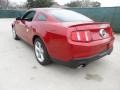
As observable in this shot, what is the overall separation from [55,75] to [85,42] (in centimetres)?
104

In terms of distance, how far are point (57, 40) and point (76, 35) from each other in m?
0.44

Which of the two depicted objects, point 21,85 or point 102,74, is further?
point 102,74

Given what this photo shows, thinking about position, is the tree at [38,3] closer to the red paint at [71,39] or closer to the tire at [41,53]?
the tire at [41,53]

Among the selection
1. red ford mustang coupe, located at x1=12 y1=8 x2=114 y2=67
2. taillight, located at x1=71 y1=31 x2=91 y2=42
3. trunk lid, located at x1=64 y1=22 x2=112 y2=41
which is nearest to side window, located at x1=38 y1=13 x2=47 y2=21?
red ford mustang coupe, located at x1=12 y1=8 x2=114 y2=67

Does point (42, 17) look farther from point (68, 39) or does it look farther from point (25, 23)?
point (68, 39)

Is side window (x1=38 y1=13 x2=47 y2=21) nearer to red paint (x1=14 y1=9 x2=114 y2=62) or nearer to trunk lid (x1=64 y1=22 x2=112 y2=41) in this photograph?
red paint (x1=14 y1=9 x2=114 y2=62)

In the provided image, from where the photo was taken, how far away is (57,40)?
3.48 m

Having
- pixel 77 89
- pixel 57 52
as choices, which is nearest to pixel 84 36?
pixel 57 52

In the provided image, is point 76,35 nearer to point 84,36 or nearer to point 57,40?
point 84,36

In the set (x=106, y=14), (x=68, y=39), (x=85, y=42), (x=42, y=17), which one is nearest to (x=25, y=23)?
(x=42, y=17)

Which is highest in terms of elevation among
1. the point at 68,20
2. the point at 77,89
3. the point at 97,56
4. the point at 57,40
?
the point at 68,20

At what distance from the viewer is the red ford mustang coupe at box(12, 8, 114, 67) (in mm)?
3250

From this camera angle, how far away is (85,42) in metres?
3.28

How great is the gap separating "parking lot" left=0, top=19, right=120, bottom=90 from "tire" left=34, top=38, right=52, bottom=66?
13 centimetres
